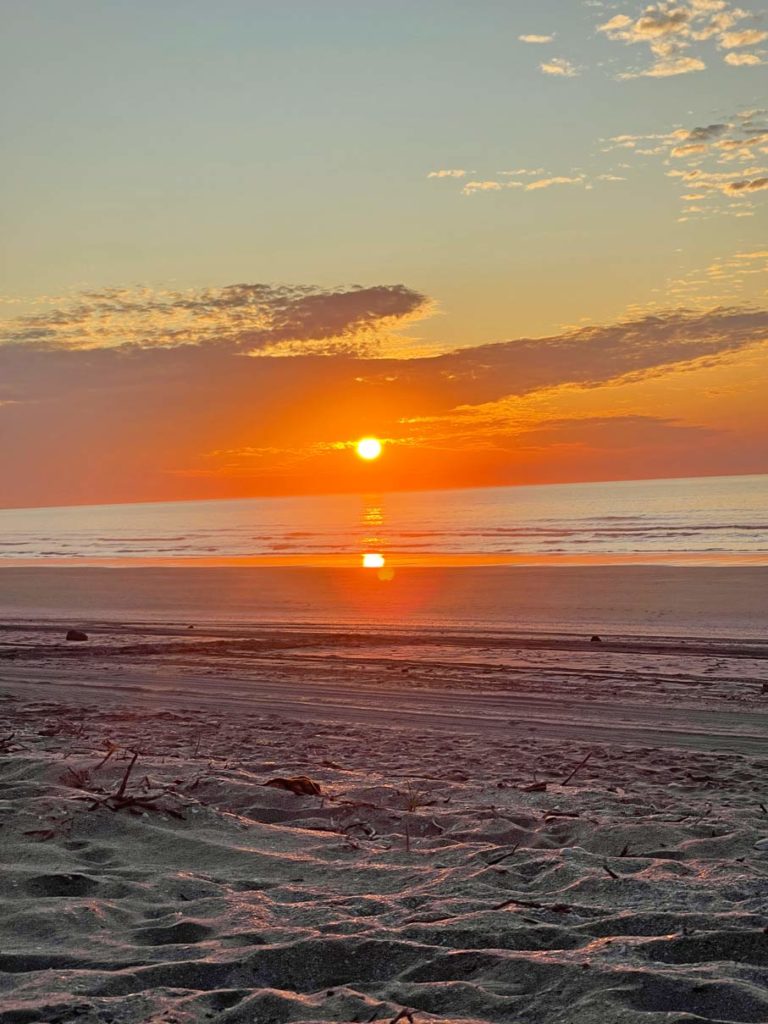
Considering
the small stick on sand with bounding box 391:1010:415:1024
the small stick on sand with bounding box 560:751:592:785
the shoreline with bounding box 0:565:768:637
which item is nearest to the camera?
the small stick on sand with bounding box 391:1010:415:1024

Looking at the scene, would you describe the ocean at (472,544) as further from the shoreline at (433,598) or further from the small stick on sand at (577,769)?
the small stick on sand at (577,769)

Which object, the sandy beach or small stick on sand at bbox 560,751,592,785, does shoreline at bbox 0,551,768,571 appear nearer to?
the sandy beach

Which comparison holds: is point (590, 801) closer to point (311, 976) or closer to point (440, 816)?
point (440, 816)

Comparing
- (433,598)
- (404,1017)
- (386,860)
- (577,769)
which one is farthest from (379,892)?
(433,598)

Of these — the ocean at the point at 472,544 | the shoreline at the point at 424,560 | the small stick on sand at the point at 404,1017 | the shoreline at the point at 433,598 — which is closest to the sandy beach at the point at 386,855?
the small stick on sand at the point at 404,1017

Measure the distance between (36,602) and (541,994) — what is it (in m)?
26.1

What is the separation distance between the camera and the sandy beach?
317cm

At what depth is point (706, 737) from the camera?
8.66m

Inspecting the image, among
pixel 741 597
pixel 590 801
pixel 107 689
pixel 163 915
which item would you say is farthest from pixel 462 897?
pixel 741 597

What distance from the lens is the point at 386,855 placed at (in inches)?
191

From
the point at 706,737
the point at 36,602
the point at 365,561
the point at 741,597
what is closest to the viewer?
the point at 706,737

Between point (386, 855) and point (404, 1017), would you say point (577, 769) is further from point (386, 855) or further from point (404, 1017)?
point (404, 1017)

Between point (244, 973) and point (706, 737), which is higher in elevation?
point (244, 973)

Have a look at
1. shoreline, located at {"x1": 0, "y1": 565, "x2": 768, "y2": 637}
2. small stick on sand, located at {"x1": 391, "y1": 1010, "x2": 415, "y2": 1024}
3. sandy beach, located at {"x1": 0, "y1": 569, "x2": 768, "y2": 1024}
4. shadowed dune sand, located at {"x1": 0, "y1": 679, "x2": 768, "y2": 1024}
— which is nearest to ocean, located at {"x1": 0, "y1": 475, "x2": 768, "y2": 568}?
shoreline, located at {"x1": 0, "y1": 565, "x2": 768, "y2": 637}
